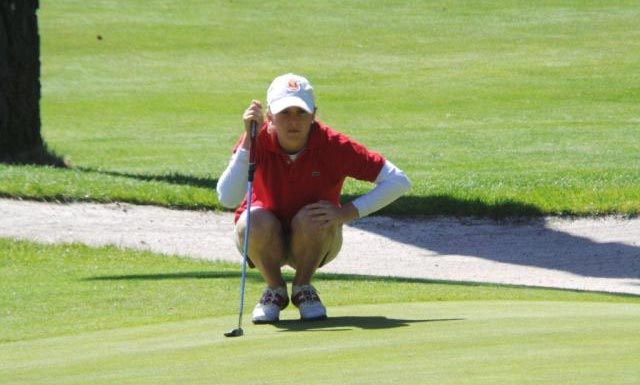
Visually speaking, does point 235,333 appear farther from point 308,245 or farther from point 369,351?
point 369,351

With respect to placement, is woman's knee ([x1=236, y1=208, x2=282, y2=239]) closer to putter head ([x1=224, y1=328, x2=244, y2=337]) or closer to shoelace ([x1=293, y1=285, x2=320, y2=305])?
shoelace ([x1=293, y1=285, x2=320, y2=305])

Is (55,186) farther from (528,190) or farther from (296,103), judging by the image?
(296,103)

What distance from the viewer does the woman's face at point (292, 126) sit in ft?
22.6

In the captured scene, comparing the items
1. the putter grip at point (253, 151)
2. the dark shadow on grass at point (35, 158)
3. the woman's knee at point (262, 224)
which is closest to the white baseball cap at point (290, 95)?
the putter grip at point (253, 151)

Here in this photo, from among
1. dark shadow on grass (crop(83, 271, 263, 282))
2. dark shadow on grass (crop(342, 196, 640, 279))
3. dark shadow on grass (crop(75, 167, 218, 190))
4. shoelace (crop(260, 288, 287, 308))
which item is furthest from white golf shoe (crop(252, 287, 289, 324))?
dark shadow on grass (crop(75, 167, 218, 190))

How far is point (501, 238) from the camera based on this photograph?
13.5 meters

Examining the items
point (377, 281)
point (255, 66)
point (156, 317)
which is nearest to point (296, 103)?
point (156, 317)

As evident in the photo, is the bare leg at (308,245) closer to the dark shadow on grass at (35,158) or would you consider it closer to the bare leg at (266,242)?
the bare leg at (266,242)

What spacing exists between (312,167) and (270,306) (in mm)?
693

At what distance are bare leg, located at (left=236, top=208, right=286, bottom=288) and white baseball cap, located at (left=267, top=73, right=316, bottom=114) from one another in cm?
53

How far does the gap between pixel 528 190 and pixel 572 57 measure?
13196 mm

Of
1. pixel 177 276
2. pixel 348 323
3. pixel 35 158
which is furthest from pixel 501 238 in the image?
pixel 348 323

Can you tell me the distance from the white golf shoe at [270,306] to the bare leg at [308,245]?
11 cm

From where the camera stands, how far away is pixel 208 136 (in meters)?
20.8
